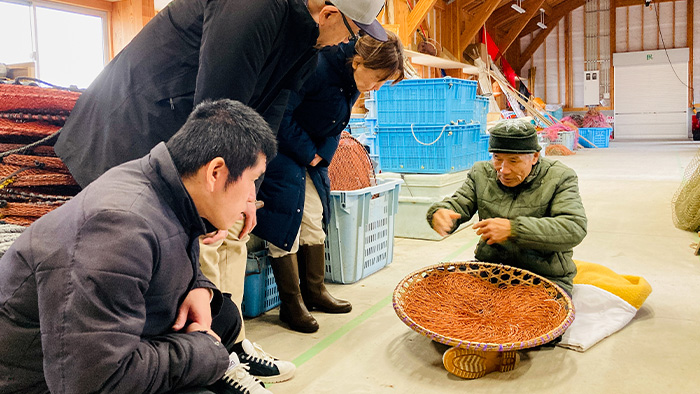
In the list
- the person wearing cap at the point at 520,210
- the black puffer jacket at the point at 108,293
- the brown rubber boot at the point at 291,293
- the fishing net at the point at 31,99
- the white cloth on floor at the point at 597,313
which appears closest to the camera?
the black puffer jacket at the point at 108,293

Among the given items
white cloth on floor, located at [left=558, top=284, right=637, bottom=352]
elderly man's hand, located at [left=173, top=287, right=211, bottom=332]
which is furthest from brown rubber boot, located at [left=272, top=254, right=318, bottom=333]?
elderly man's hand, located at [left=173, top=287, right=211, bottom=332]

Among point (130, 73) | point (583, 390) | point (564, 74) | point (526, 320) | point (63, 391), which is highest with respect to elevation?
point (564, 74)

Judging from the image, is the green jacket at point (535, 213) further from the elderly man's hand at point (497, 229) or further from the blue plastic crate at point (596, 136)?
the blue plastic crate at point (596, 136)

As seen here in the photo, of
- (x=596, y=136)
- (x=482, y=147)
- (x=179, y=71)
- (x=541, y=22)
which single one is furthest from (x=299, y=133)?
(x=541, y=22)

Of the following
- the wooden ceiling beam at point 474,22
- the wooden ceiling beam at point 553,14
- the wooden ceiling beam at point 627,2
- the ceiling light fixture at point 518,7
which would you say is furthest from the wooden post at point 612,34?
the wooden ceiling beam at point 474,22

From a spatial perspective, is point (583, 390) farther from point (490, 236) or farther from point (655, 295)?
point (655, 295)

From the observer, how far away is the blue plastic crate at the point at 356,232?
132 inches

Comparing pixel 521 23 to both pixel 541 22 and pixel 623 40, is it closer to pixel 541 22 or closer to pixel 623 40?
pixel 541 22

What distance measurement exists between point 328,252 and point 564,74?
17.7m

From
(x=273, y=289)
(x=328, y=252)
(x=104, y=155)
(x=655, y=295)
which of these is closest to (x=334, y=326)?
(x=273, y=289)

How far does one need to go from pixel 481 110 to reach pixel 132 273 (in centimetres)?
467

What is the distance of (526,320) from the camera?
227 cm

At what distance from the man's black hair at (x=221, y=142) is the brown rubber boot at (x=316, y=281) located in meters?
1.70

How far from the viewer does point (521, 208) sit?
2.60 m
